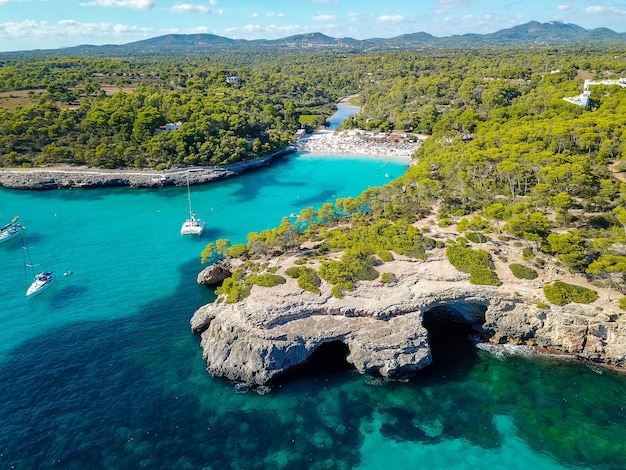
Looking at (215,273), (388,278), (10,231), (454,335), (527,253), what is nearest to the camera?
(388,278)

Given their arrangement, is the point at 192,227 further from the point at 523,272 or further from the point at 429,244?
the point at 523,272

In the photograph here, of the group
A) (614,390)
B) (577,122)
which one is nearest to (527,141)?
(577,122)

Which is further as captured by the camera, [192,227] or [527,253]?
[192,227]

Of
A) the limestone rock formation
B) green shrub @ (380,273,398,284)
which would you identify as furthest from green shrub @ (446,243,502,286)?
the limestone rock formation

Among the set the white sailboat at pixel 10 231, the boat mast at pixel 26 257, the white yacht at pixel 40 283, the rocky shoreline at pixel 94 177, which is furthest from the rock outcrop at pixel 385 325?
the rocky shoreline at pixel 94 177

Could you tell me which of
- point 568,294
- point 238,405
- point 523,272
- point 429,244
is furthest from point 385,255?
point 238,405
